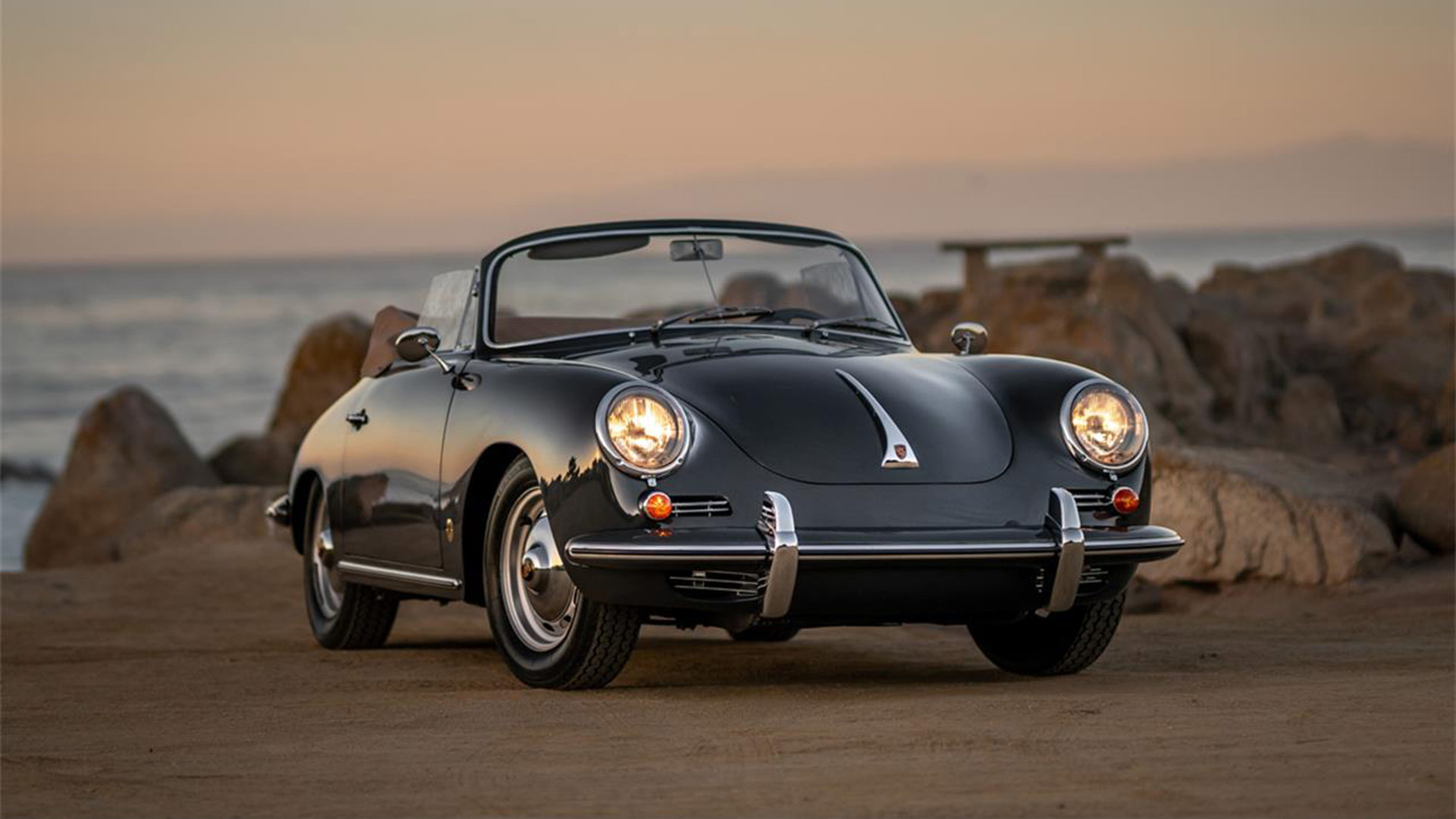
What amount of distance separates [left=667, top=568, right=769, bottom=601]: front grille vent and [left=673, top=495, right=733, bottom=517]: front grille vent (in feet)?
0.56

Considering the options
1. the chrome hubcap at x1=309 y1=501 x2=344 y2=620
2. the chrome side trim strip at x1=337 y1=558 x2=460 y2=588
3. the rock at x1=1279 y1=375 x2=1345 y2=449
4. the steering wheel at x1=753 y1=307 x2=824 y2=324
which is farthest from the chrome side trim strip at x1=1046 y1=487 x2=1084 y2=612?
the rock at x1=1279 y1=375 x2=1345 y2=449

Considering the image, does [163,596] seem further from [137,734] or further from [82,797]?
[82,797]

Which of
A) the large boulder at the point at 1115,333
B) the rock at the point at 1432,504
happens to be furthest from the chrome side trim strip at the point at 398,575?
the large boulder at the point at 1115,333

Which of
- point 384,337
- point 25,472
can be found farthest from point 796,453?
point 25,472

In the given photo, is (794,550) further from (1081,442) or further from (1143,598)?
(1143,598)

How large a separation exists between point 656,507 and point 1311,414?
14.2 meters

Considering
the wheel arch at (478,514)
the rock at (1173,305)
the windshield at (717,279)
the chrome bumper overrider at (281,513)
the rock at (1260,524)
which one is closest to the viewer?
the wheel arch at (478,514)

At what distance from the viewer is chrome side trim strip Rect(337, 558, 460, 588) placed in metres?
7.70

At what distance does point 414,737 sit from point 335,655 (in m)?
2.97

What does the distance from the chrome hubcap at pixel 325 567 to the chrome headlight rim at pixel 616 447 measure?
112 inches

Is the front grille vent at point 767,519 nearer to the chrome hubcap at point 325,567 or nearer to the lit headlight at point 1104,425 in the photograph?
the lit headlight at point 1104,425

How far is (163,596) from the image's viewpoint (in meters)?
12.4

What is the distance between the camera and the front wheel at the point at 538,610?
22.2 ft

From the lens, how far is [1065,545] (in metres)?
6.58
